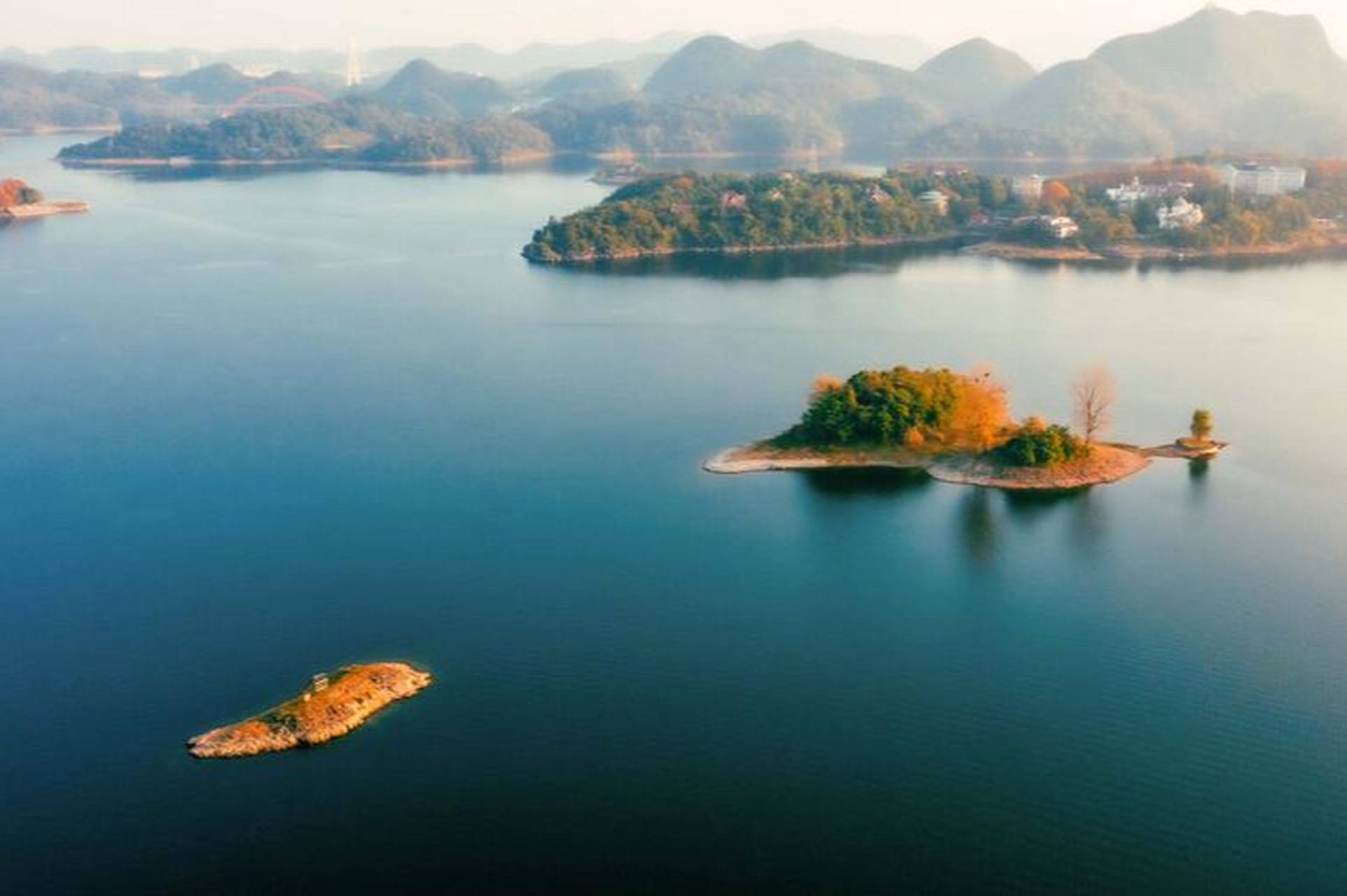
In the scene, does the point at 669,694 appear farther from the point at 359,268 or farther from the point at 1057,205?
the point at 1057,205

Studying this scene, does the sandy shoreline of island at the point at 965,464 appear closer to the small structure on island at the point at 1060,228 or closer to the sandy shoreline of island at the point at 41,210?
the small structure on island at the point at 1060,228

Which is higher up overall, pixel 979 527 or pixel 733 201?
pixel 733 201

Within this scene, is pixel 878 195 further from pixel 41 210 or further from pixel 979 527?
pixel 41 210

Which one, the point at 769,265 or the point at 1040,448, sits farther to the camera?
the point at 769,265

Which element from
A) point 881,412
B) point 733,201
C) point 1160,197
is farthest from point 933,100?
point 881,412

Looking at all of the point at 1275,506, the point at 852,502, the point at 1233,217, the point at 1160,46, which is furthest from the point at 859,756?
the point at 1160,46
